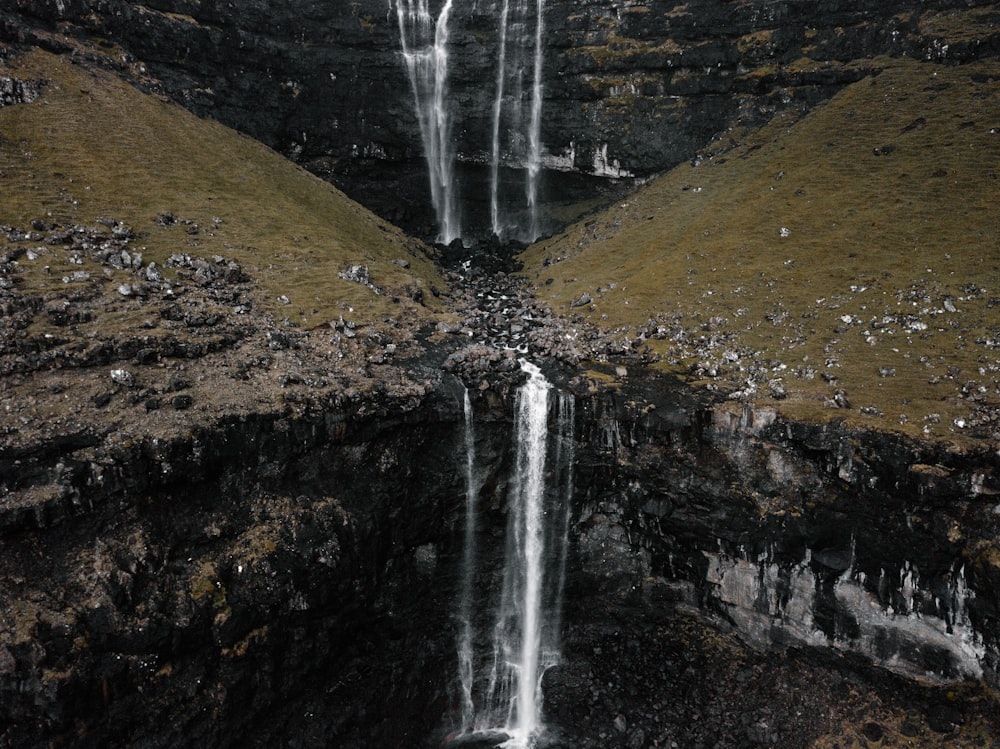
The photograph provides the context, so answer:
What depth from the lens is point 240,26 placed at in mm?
66562

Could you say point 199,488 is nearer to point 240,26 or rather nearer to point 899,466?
point 899,466

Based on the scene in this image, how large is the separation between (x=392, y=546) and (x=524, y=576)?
7963mm

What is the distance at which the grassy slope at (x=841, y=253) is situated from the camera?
108 ft

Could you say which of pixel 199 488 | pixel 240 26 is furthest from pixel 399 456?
pixel 240 26

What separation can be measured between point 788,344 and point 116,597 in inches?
1425

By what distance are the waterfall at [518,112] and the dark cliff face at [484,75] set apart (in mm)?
1072

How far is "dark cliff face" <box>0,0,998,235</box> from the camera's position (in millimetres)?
61469

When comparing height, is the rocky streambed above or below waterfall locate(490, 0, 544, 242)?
below

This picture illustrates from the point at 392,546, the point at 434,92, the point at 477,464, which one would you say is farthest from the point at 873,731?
the point at 434,92

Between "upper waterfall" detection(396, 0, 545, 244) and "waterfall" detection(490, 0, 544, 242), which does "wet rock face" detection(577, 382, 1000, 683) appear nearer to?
"waterfall" detection(490, 0, 544, 242)

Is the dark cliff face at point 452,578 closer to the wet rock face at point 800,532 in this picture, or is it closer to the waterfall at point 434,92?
the wet rock face at point 800,532

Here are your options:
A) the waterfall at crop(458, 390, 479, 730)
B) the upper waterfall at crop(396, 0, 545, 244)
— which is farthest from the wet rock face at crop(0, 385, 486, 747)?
the upper waterfall at crop(396, 0, 545, 244)

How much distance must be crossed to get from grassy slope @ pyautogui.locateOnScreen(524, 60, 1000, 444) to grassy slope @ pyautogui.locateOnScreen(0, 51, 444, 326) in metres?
17.6

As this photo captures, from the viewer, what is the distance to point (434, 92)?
2825 inches
